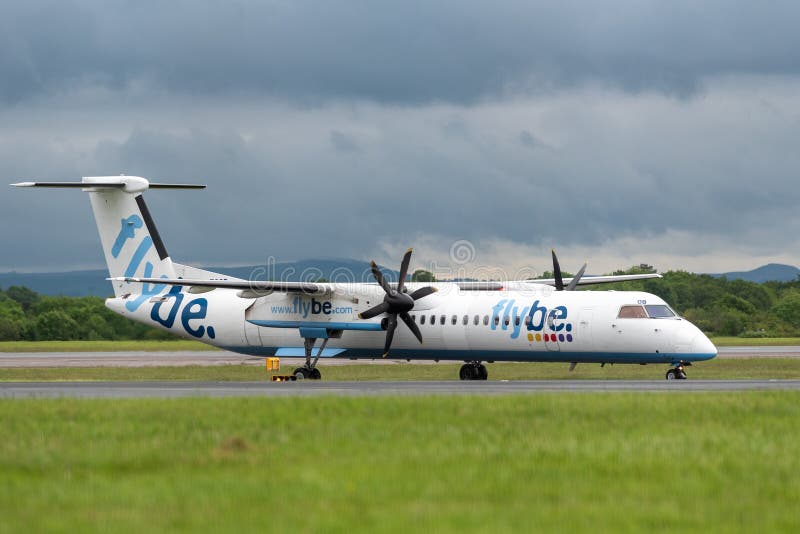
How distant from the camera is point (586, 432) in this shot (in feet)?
66.7

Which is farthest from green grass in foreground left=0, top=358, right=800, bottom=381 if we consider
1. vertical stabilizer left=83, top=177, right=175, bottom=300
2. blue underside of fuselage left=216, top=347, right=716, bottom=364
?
vertical stabilizer left=83, top=177, right=175, bottom=300

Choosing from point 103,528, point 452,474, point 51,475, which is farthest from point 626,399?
point 103,528

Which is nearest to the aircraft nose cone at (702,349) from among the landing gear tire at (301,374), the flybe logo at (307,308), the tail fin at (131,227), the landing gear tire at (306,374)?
the flybe logo at (307,308)

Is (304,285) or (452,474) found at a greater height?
(304,285)

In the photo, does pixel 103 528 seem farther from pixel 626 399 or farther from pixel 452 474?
pixel 626 399

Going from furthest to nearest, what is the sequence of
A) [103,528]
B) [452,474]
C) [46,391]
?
[46,391] → [452,474] → [103,528]

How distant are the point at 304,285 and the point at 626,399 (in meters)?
21.6

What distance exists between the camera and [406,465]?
16.6 meters

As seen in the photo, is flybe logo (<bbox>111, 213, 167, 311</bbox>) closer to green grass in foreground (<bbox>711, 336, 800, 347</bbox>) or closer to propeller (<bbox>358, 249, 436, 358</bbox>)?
propeller (<bbox>358, 249, 436, 358</bbox>)

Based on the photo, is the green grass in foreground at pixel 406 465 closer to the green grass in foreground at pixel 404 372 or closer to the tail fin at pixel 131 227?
the tail fin at pixel 131 227

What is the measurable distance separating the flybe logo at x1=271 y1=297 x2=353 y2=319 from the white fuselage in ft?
0.13

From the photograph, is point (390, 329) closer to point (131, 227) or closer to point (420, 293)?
point (420, 293)

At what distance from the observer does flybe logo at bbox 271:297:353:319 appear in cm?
4647

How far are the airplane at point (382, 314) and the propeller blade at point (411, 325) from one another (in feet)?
0.25
